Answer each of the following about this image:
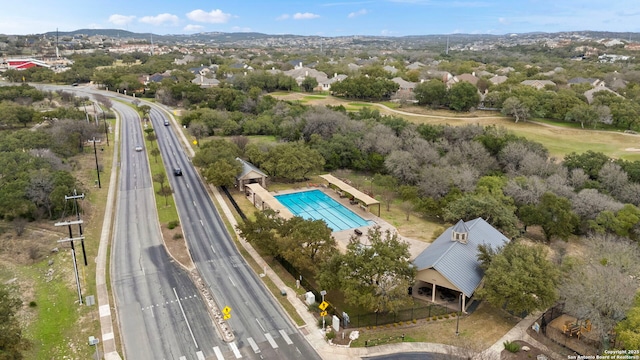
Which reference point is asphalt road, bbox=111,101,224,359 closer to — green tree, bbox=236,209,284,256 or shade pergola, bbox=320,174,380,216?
green tree, bbox=236,209,284,256

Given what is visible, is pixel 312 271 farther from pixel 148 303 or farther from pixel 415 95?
pixel 415 95

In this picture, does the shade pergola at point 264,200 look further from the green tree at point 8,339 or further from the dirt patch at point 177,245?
the green tree at point 8,339

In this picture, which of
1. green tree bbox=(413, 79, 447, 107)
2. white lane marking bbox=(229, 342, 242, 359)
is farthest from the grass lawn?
green tree bbox=(413, 79, 447, 107)

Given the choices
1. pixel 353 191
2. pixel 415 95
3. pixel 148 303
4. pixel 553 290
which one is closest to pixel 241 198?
pixel 353 191

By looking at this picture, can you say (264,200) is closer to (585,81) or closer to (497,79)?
(497,79)

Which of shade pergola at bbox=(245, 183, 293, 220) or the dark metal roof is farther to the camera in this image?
shade pergola at bbox=(245, 183, 293, 220)

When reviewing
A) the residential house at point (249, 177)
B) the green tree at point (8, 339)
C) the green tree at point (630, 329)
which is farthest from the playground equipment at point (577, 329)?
the residential house at point (249, 177)
